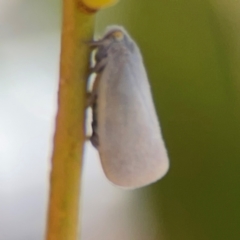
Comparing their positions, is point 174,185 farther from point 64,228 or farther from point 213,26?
point 64,228

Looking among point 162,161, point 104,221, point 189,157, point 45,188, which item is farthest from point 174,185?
point 162,161

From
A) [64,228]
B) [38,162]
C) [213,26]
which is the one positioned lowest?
[64,228]

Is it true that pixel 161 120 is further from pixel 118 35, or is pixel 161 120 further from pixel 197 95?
pixel 118 35

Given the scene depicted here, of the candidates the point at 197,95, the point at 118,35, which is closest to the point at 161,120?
the point at 197,95

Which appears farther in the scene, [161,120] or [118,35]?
[161,120]

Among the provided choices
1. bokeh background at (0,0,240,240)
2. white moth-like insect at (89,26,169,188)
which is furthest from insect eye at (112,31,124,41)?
bokeh background at (0,0,240,240)

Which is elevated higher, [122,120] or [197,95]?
[197,95]
